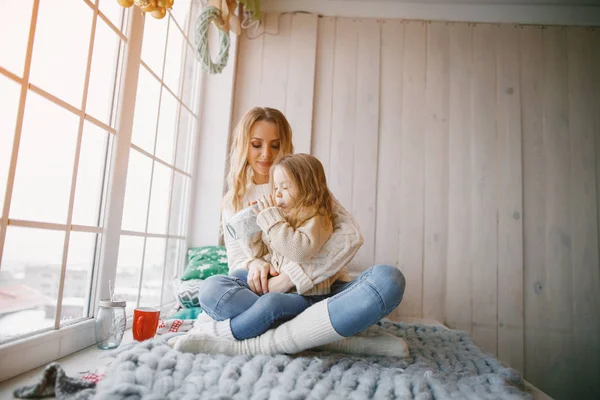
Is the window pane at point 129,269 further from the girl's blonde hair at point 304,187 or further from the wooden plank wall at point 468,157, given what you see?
the wooden plank wall at point 468,157

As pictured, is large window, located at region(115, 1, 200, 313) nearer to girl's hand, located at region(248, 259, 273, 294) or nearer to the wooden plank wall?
the wooden plank wall

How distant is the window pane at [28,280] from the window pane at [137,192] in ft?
1.37

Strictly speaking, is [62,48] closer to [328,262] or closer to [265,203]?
[265,203]

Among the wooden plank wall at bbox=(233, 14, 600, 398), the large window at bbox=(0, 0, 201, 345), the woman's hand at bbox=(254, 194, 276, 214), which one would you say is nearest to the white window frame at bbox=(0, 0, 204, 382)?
the large window at bbox=(0, 0, 201, 345)

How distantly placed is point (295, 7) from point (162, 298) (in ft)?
6.20

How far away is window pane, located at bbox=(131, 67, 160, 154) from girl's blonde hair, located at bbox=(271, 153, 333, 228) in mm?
696

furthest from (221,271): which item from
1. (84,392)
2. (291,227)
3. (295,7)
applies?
(295,7)

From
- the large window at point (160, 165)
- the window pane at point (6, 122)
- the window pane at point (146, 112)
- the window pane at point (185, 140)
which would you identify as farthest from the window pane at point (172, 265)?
Result: the window pane at point (6, 122)

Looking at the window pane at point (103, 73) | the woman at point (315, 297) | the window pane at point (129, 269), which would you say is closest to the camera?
the woman at point (315, 297)

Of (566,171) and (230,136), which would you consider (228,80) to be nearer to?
(230,136)

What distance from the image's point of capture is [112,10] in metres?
1.50

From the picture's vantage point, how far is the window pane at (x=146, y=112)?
1.71 m

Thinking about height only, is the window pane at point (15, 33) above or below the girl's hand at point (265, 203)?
above

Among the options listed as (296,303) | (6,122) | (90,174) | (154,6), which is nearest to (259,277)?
(296,303)
